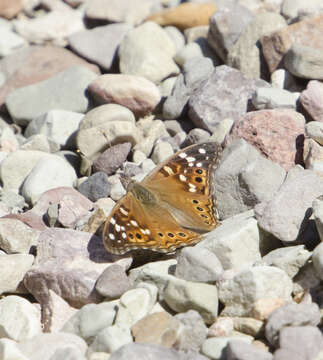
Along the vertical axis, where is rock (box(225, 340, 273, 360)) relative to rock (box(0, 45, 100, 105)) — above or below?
above

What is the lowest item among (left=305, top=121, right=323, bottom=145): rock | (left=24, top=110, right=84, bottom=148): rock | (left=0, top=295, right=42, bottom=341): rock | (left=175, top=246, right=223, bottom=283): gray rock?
(left=24, top=110, right=84, bottom=148): rock

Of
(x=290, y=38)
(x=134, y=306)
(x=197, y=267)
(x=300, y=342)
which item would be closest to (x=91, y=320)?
(x=134, y=306)

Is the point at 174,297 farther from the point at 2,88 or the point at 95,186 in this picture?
the point at 2,88

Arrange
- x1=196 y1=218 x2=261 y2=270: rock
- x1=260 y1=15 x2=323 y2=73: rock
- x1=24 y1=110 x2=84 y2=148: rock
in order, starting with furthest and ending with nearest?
x1=24 y1=110 x2=84 y2=148: rock, x1=260 y1=15 x2=323 y2=73: rock, x1=196 y1=218 x2=261 y2=270: rock

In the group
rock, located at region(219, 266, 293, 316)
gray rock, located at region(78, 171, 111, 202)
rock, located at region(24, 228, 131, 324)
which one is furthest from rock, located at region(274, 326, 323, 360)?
gray rock, located at region(78, 171, 111, 202)

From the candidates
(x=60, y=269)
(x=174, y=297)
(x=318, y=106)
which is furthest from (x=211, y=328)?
(x=318, y=106)

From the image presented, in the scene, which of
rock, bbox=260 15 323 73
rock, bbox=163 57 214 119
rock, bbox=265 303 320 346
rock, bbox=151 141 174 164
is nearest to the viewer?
rock, bbox=265 303 320 346

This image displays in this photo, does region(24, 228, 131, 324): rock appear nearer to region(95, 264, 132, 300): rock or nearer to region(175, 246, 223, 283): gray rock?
region(95, 264, 132, 300): rock
